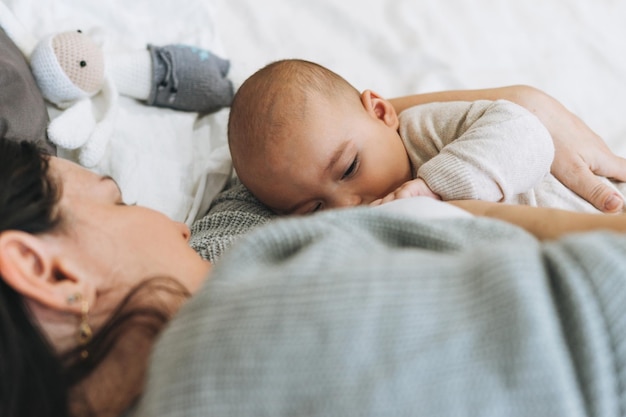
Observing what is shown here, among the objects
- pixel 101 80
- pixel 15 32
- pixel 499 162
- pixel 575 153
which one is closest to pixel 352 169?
pixel 499 162

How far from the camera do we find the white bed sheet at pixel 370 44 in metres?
1.32

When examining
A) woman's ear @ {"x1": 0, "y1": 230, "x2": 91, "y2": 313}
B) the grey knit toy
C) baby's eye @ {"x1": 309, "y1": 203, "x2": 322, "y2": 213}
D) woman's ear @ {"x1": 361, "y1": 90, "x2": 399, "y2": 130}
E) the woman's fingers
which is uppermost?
the woman's fingers

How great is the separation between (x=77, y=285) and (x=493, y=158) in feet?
2.15

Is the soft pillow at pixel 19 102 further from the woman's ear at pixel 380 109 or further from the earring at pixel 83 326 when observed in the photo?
the woman's ear at pixel 380 109

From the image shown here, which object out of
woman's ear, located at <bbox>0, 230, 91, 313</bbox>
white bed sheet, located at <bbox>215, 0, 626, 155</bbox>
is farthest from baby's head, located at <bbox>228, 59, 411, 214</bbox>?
woman's ear, located at <bbox>0, 230, 91, 313</bbox>

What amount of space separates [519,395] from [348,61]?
3.84 ft

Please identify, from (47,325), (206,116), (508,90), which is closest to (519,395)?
(47,325)

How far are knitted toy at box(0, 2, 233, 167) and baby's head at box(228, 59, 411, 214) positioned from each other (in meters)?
0.24

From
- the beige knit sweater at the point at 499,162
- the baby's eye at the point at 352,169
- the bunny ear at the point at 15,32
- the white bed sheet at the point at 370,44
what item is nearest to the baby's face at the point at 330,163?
the baby's eye at the point at 352,169

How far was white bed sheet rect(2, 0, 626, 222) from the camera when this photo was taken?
1316 mm

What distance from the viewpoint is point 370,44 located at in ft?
5.18

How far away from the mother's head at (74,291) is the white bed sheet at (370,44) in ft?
1.76

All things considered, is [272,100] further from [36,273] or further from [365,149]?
[36,273]

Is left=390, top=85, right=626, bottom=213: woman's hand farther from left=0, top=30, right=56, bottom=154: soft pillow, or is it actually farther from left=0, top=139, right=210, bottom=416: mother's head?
left=0, top=30, right=56, bottom=154: soft pillow
